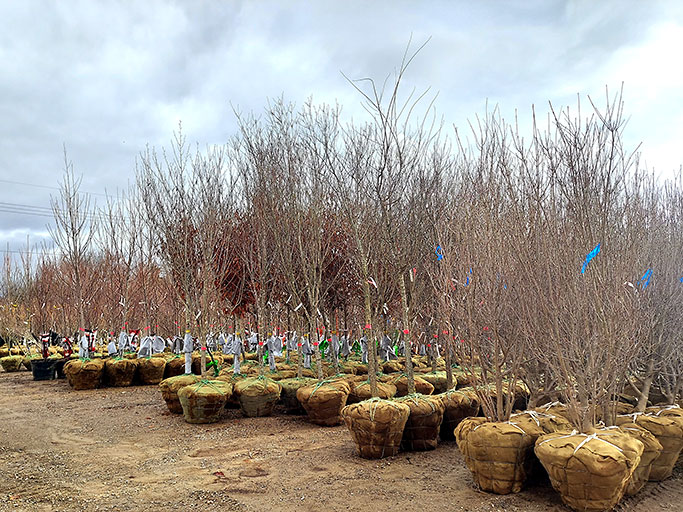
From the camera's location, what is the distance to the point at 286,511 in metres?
4.75

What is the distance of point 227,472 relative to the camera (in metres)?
5.96

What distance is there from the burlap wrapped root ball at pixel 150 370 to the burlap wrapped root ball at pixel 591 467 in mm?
11255

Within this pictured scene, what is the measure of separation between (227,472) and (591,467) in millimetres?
3944

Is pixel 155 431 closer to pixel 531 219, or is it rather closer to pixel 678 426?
pixel 531 219

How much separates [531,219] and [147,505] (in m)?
4.89

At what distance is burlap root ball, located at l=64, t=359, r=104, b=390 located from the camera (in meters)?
12.6

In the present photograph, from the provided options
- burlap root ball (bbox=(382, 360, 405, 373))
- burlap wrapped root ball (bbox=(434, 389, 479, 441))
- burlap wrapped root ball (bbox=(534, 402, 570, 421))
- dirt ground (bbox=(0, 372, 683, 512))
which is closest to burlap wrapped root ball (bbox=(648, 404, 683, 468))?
dirt ground (bbox=(0, 372, 683, 512))

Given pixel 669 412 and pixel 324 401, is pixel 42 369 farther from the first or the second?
pixel 669 412

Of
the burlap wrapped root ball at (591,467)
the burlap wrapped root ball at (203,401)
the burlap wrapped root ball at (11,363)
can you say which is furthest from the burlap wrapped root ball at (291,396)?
the burlap wrapped root ball at (11,363)

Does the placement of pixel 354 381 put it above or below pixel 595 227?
below

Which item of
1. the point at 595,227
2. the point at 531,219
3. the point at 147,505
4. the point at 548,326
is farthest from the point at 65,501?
the point at 595,227

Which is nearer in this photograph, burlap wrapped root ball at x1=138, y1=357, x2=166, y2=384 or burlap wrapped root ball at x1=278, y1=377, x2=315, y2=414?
burlap wrapped root ball at x1=278, y1=377, x2=315, y2=414

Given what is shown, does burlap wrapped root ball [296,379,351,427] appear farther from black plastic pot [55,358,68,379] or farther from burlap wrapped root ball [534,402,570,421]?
black plastic pot [55,358,68,379]

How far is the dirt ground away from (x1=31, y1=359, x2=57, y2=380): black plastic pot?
6275 mm
